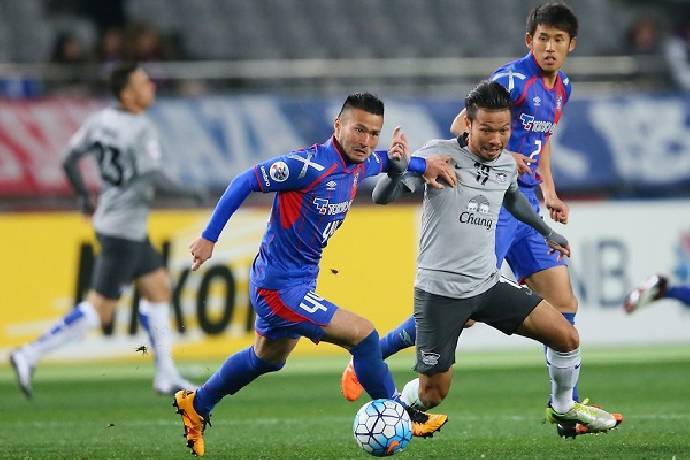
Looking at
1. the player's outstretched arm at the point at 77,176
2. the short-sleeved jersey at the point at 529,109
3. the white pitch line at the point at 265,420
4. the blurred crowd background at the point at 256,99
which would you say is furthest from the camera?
→ the blurred crowd background at the point at 256,99

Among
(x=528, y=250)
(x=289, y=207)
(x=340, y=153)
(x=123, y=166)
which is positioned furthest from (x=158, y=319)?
(x=340, y=153)

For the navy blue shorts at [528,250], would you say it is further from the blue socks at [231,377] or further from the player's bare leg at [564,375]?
the blue socks at [231,377]

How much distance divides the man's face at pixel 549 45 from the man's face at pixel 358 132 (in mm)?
1352

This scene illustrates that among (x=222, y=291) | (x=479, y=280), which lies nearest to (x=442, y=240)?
(x=479, y=280)

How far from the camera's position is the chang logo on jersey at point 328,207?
22.7 ft

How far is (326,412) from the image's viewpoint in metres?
9.62

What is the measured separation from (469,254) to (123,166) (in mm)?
4772

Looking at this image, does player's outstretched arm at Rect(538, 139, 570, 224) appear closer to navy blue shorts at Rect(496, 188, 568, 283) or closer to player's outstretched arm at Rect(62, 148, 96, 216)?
navy blue shorts at Rect(496, 188, 568, 283)

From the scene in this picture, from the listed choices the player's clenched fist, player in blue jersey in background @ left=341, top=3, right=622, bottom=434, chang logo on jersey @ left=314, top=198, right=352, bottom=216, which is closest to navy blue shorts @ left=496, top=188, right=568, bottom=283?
player in blue jersey in background @ left=341, top=3, right=622, bottom=434

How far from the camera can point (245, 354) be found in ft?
23.6

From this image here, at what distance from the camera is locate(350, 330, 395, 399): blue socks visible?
698cm

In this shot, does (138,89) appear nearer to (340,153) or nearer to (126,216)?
(126,216)

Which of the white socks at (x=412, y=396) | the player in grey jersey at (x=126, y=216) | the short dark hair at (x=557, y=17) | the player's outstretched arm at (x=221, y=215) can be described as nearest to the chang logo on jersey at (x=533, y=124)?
the short dark hair at (x=557, y=17)

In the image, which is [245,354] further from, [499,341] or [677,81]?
[677,81]
